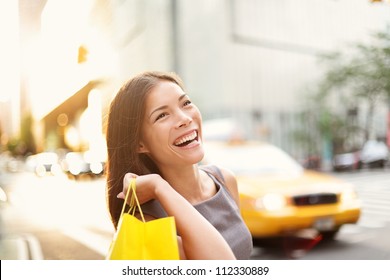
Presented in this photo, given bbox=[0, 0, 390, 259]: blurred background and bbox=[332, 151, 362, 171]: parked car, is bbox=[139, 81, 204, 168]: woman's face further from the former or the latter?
bbox=[332, 151, 362, 171]: parked car

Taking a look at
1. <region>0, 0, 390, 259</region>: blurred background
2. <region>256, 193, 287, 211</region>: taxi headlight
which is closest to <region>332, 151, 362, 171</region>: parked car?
<region>0, 0, 390, 259</region>: blurred background

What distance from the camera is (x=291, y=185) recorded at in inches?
156

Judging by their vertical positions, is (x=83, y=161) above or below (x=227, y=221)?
below

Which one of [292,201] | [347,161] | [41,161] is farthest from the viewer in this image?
[347,161]

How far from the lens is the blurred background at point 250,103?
3.20m

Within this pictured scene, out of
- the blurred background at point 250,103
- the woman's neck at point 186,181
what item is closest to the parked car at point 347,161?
the blurred background at point 250,103

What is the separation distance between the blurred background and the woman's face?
0.52m

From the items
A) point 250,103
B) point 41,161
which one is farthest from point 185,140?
point 250,103

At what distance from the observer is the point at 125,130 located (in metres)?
1.45

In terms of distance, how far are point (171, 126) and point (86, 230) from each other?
4.43m

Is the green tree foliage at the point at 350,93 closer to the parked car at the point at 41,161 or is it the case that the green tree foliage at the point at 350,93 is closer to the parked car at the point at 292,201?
the parked car at the point at 292,201

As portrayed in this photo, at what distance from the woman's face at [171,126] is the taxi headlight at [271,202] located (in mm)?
2398

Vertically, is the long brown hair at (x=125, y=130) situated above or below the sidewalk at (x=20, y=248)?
above

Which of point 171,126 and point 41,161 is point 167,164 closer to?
point 171,126
